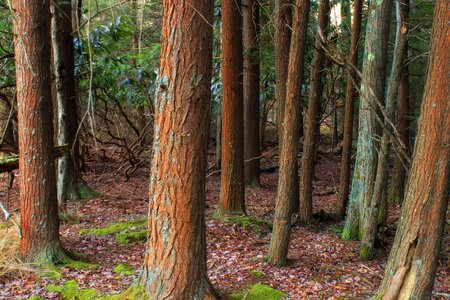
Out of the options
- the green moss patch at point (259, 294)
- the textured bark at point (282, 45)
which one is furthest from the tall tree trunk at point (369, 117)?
the green moss patch at point (259, 294)

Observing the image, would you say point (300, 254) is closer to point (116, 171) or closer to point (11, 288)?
point (11, 288)

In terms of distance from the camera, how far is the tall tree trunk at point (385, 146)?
6180mm

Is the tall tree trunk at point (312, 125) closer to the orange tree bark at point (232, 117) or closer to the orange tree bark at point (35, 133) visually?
the orange tree bark at point (232, 117)

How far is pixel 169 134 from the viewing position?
404 centimetres

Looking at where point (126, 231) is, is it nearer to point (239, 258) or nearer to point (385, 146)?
point (239, 258)

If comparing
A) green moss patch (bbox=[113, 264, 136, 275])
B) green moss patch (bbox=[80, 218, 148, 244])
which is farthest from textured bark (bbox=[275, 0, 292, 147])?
green moss patch (bbox=[113, 264, 136, 275])

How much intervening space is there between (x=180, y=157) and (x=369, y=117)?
181 inches

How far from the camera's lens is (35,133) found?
17.7 ft

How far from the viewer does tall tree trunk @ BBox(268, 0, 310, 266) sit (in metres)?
5.62

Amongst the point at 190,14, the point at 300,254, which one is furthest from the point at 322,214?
the point at 190,14

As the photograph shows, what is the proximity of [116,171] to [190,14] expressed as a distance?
33.1 feet

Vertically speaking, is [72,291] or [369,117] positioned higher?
[369,117]

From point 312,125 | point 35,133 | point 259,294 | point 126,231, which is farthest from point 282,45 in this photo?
point 259,294

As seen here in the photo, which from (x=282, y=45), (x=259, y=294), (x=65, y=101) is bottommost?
(x=259, y=294)
